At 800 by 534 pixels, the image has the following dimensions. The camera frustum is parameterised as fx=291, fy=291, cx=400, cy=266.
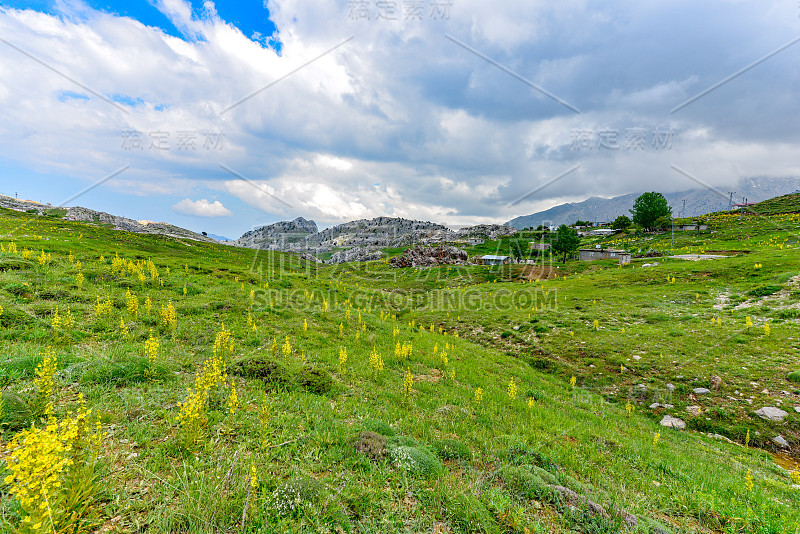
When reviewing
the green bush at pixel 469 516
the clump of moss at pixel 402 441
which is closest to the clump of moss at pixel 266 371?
the clump of moss at pixel 402 441

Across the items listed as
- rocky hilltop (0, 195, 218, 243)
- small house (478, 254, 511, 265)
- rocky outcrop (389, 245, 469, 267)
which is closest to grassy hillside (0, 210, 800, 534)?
rocky outcrop (389, 245, 469, 267)

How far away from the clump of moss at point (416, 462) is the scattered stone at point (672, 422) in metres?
11.7

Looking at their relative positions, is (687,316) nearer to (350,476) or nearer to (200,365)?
(350,476)

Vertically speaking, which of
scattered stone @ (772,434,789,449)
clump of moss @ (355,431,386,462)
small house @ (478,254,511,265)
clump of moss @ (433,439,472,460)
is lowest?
scattered stone @ (772,434,789,449)

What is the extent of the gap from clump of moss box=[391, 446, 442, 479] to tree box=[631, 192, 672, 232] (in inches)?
4641

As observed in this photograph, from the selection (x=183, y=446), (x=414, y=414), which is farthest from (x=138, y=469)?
(x=414, y=414)

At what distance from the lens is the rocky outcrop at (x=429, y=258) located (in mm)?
85250

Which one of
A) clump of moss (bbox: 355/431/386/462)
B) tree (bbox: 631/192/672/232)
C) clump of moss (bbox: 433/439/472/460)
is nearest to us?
clump of moss (bbox: 355/431/386/462)

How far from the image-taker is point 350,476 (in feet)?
16.8

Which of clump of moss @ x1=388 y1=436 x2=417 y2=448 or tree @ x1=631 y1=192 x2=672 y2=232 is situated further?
tree @ x1=631 y1=192 x2=672 y2=232

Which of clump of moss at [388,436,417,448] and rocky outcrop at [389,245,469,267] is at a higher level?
rocky outcrop at [389,245,469,267]

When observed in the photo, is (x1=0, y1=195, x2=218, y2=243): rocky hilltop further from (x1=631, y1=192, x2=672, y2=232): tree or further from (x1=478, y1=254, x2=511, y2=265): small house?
(x1=631, y1=192, x2=672, y2=232): tree

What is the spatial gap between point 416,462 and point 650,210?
11980cm

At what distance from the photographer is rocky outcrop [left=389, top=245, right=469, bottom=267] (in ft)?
280
